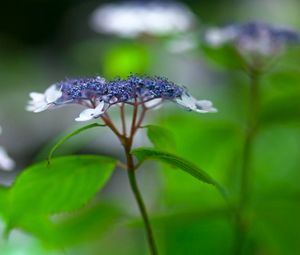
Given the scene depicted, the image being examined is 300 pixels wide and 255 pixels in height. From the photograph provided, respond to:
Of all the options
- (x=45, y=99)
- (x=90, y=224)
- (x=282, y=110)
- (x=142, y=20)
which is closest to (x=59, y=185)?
(x=45, y=99)

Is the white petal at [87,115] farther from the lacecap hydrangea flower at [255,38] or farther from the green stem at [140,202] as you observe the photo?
the lacecap hydrangea flower at [255,38]

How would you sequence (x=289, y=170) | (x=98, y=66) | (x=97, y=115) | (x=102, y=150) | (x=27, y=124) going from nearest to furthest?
(x=97, y=115)
(x=289, y=170)
(x=102, y=150)
(x=98, y=66)
(x=27, y=124)

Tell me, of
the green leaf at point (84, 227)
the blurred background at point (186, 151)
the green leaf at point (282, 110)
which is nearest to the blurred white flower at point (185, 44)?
the blurred background at point (186, 151)

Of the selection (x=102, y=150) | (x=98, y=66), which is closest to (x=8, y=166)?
(x=102, y=150)

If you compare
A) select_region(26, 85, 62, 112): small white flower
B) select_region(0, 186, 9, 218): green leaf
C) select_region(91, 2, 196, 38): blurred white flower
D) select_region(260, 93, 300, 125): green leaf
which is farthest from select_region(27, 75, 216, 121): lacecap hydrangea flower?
select_region(91, 2, 196, 38): blurred white flower

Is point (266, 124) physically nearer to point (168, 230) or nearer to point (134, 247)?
point (168, 230)

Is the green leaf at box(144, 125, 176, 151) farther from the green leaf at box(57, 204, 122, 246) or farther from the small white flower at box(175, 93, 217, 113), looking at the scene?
the green leaf at box(57, 204, 122, 246)
